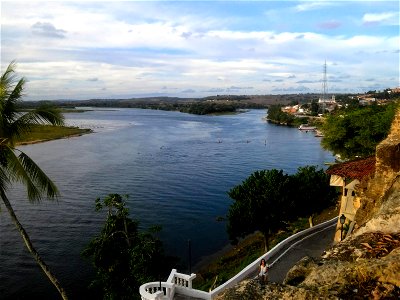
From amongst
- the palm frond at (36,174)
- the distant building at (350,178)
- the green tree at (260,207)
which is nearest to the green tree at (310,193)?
the green tree at (260,207)

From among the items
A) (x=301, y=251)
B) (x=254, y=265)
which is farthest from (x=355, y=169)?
(x=254, y=265)

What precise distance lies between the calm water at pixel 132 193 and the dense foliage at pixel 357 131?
13.0m

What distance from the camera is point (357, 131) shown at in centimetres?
3388

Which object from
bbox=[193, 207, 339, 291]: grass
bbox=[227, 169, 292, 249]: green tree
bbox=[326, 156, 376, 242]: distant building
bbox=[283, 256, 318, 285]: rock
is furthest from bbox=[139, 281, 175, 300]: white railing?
bbox=[193, 207, 339, 291]: grass

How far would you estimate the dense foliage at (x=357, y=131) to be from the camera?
102 ft

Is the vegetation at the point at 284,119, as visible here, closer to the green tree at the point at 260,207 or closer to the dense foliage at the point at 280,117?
the dense foliage at the point at 280,117

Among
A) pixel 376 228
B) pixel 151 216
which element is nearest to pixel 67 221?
pixel 151 216

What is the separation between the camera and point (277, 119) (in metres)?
159

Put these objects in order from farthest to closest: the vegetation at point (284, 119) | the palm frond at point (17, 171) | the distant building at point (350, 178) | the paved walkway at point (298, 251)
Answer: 1. the vegetation at point (284, 119)
2. the distant building at point (350, 178)
3. the paved walkway at point (298, 251)
4. the palm frond at point (17, 171)

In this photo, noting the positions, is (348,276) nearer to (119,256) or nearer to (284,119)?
(119,256)

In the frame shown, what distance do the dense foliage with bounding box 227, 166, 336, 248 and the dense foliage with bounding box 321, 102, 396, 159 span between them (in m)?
6.75

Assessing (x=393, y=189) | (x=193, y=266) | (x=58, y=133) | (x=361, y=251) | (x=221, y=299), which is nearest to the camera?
(x=221, y=299)

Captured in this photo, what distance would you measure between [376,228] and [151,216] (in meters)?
33.6

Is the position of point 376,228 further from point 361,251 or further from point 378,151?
point 378,151
